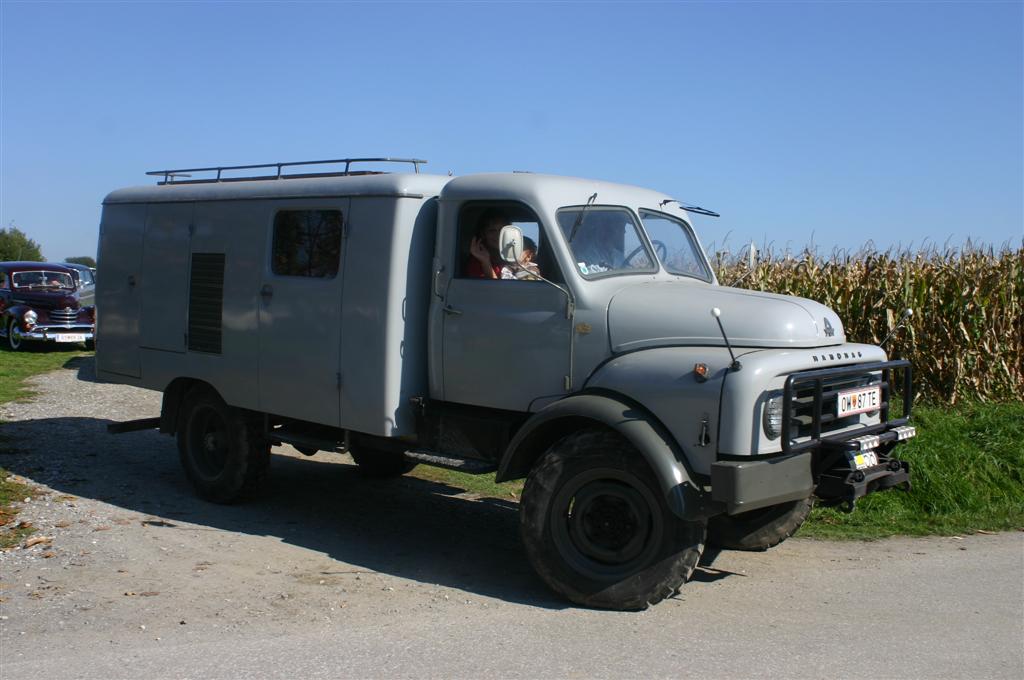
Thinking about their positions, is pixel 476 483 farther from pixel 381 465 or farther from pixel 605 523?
pixel 605 523

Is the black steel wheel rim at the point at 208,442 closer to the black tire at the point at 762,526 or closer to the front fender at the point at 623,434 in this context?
the front fender at the point at 623,434

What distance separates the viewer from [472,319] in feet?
22.1

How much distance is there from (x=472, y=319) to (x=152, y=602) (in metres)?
2.76

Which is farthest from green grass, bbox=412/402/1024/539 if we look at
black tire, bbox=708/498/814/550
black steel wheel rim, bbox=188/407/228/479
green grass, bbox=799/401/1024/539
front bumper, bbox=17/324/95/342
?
front bumper, bbox=17/324/95/342

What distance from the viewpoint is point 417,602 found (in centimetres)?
596

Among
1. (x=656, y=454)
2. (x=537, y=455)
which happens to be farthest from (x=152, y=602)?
(x=656, y=454)

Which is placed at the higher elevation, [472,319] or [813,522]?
[472,319]

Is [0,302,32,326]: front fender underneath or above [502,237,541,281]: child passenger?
underneath

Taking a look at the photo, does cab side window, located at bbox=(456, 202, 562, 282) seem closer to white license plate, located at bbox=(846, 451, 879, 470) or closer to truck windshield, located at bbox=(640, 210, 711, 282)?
truck windshield, located at bbox=(640, 210, 711, 282)

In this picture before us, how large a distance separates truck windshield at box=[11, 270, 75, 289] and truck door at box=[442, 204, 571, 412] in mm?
18931

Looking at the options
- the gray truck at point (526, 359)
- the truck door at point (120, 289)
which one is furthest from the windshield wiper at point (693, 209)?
the truck door at point (120, 289)

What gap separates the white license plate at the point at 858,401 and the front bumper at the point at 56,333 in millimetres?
19446

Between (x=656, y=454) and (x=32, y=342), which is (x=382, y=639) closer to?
(x=656, y=454)

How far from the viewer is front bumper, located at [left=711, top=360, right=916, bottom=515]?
210 inches
